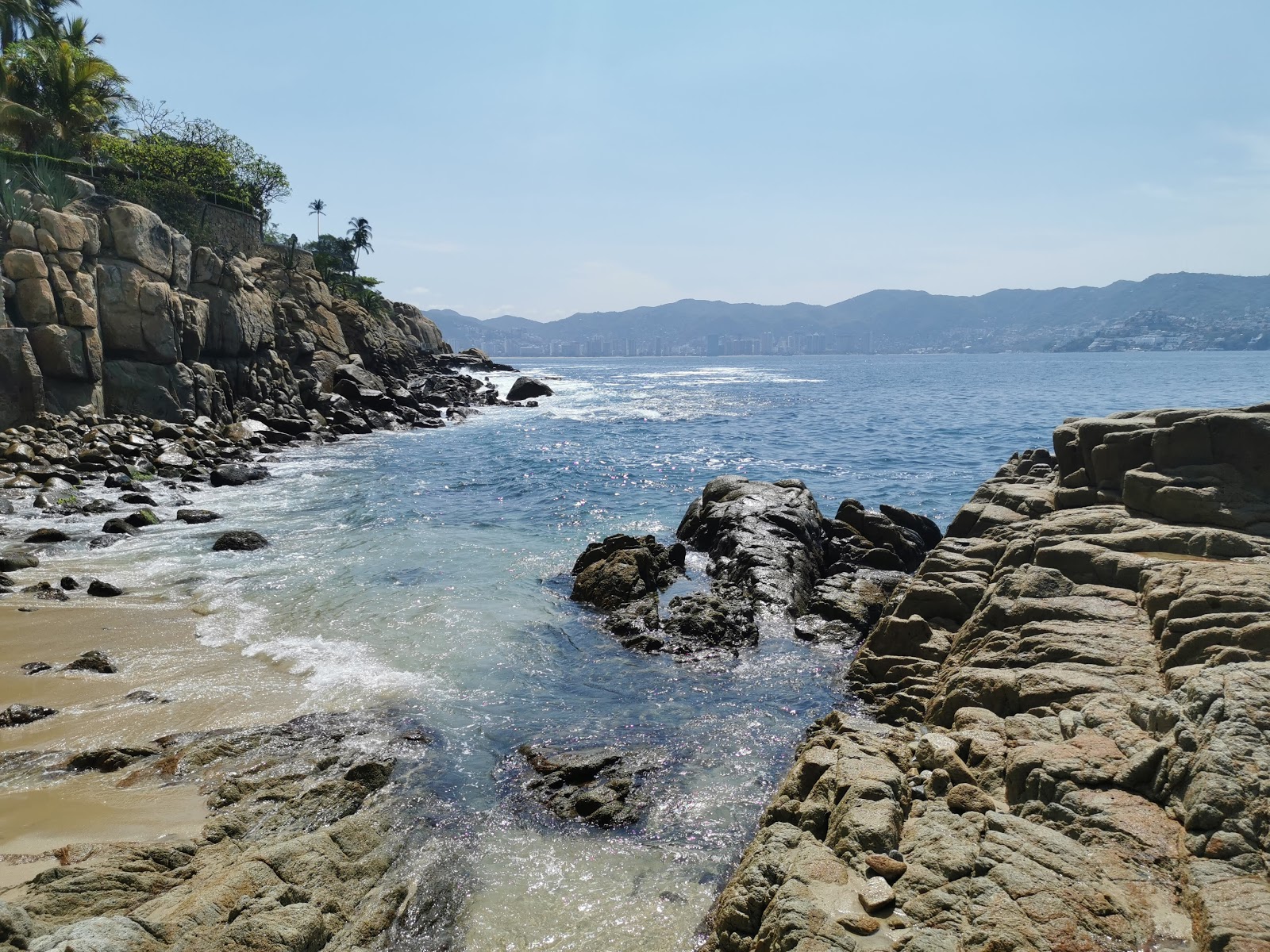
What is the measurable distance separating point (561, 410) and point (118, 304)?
106 feet

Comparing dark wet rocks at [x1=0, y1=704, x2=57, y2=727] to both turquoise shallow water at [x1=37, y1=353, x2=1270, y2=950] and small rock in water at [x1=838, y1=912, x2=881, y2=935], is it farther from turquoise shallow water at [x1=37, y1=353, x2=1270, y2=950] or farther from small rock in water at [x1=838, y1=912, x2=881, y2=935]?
small rock in water at [x1=838, y1=912, x2=881, y2=935]

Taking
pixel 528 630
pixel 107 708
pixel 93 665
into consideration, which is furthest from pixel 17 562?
pixel 528 630

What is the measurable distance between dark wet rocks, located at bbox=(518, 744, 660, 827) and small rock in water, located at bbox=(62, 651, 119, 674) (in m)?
6.62

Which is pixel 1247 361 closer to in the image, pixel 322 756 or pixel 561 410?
pixel 561 410

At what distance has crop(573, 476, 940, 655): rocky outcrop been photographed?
543 inches

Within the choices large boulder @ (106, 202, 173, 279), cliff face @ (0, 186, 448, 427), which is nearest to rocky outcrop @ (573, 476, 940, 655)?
cliff face @ (0, 186, 448, 427)

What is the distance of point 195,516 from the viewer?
2105 cm

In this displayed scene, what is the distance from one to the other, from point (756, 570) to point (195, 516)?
15.8m

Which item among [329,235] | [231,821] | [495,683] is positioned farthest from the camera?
[329,235]

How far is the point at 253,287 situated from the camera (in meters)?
41.7

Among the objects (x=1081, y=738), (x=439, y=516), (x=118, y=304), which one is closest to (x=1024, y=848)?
(x=1081, y=738)

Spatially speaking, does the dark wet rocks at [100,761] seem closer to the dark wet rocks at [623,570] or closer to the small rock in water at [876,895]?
the small rock in water at [876,895]

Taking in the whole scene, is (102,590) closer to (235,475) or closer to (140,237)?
(235,475)

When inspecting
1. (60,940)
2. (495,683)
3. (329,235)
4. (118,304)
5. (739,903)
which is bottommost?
(495,683)
